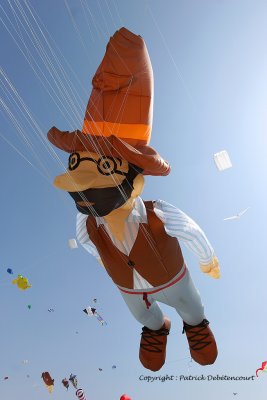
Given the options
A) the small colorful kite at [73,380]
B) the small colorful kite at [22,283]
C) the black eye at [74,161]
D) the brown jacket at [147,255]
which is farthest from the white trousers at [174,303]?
the small colorful kite at [73,380]

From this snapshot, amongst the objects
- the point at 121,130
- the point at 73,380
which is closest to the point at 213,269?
the point at 121,130

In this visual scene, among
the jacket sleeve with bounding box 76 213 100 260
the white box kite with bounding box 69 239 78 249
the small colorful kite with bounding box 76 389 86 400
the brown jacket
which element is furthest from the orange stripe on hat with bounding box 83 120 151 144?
the small colorful kite with bounding box 76 389 86 400

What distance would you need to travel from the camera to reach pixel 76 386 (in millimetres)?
9547

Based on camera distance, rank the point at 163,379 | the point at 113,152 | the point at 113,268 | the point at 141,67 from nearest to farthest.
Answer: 1. the point at 113,152
2. the point at 141,67
3. the point at 113,268
4. the point at 163,379

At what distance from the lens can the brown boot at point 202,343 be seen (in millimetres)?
4090

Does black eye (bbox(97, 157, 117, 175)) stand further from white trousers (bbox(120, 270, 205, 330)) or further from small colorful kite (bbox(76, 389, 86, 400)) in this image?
small colorful kite (bbox(76, 389, 86, 400))

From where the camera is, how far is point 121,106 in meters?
3.56

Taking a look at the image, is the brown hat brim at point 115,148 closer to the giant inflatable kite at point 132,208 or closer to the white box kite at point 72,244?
the giant inflatable kite at point 132,208

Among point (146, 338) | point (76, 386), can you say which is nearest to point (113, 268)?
point (146, 338)

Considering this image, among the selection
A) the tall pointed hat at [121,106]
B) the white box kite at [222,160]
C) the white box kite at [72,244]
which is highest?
the tall pointed hat at [121,106]

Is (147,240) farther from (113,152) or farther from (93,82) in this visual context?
(93,82)

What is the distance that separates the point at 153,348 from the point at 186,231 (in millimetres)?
1532

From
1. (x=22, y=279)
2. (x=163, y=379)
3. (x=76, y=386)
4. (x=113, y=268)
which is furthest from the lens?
(x=76, y=386)

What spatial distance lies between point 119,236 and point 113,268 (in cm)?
40
